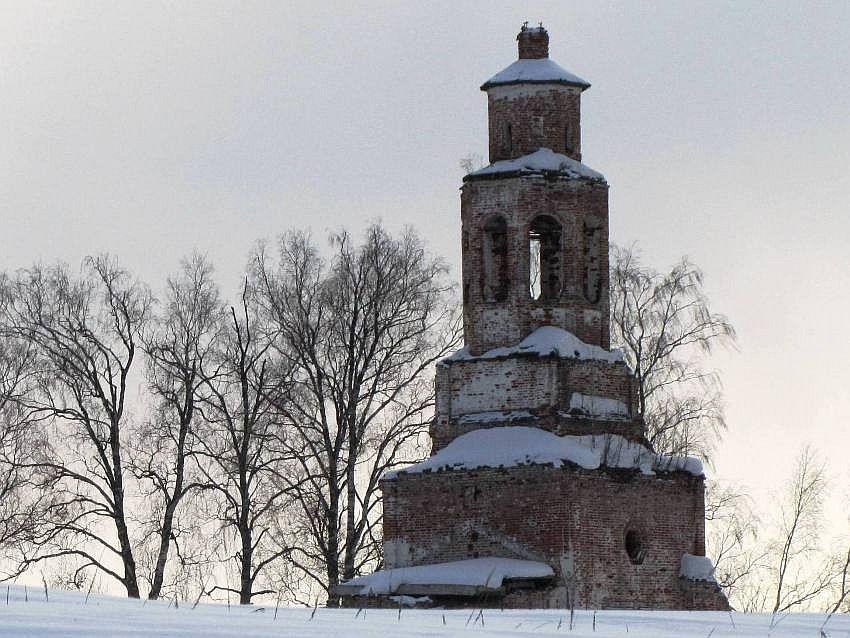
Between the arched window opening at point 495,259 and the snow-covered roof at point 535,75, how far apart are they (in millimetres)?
1770

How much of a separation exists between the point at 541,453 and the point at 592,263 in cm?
322

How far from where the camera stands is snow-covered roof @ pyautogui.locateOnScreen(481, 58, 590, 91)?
26203mm

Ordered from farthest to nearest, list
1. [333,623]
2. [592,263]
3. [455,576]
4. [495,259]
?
[592,263] < [495,259] < [455,576] < [333,623]

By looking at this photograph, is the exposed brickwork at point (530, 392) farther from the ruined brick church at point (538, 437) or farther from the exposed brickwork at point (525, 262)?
the exposed brickwork at point (525, 262)

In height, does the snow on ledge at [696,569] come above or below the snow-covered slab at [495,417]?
below

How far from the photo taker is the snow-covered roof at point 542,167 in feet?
84.9

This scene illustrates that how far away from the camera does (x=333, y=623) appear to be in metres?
10.9

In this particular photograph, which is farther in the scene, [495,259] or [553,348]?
[495,259]

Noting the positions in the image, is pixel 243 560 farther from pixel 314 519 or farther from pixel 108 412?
pixel 108 412

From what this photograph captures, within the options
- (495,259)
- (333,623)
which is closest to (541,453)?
(495,259)

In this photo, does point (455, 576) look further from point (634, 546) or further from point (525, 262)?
point (525, 262)

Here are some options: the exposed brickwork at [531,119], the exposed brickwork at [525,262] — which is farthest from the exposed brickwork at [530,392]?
the exposed brickwork at [531,119]

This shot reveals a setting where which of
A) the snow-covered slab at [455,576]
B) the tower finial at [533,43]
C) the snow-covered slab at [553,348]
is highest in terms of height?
the tower finial at [533,43]

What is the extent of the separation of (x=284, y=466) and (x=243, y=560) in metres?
1.68
